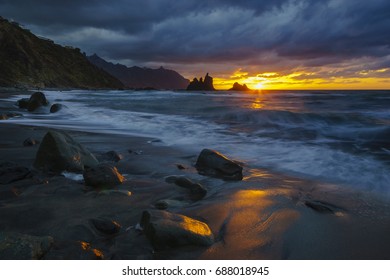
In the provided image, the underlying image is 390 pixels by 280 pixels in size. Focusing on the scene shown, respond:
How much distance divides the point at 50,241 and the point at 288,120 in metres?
12.3

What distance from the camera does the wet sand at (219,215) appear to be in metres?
2.57

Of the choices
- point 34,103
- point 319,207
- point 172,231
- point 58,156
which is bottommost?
point 319,207

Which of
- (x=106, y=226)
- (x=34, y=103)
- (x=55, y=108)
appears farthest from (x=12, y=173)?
(x=55, y=108)

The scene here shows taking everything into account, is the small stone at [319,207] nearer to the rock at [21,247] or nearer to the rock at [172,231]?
the rock at [172,231]

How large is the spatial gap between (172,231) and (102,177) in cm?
166

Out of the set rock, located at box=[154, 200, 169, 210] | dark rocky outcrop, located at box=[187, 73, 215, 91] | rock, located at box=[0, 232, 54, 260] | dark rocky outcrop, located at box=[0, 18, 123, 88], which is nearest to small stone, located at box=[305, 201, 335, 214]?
rock, located at box=[154, 200, 169, 210]

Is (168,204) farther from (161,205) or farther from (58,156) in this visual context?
(58,156)

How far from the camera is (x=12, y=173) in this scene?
394 cm

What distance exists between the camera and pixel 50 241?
7.93 ft

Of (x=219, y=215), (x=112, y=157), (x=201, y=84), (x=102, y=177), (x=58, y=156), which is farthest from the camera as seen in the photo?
(x=201, y=84)

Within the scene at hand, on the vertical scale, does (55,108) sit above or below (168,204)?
above

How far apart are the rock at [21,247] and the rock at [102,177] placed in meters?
1.45

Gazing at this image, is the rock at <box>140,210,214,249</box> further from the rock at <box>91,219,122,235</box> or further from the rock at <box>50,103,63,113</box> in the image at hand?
the rock at <box>50,103,63,113</box>
